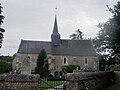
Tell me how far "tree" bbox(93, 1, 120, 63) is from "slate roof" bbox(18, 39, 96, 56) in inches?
1858

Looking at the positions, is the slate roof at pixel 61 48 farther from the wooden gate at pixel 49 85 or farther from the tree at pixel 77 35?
the wooden gate at pixel 49 85

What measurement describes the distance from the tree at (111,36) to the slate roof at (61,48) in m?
47.2

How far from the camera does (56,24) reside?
7594 centimetres

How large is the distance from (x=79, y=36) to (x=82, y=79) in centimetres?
8565

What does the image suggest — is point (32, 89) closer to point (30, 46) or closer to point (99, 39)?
point (99, 39)

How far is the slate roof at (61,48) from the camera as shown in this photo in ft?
240

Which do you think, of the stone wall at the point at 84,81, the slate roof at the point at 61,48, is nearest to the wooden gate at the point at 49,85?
the stone wall at the point at 84,81

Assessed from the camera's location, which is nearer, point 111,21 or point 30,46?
point 111,21

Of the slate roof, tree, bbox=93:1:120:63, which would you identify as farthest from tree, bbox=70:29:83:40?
tree, bbox=93:1:120:63

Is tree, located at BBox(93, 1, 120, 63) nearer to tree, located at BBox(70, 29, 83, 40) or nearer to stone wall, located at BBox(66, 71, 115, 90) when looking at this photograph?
stone wall, located at BBox(66, 71, 115, 90)

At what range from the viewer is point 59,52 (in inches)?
2931

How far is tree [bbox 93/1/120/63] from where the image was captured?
953 inches

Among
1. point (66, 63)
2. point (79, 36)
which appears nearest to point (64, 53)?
point (66, 63)

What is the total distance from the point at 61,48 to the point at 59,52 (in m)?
1.44
